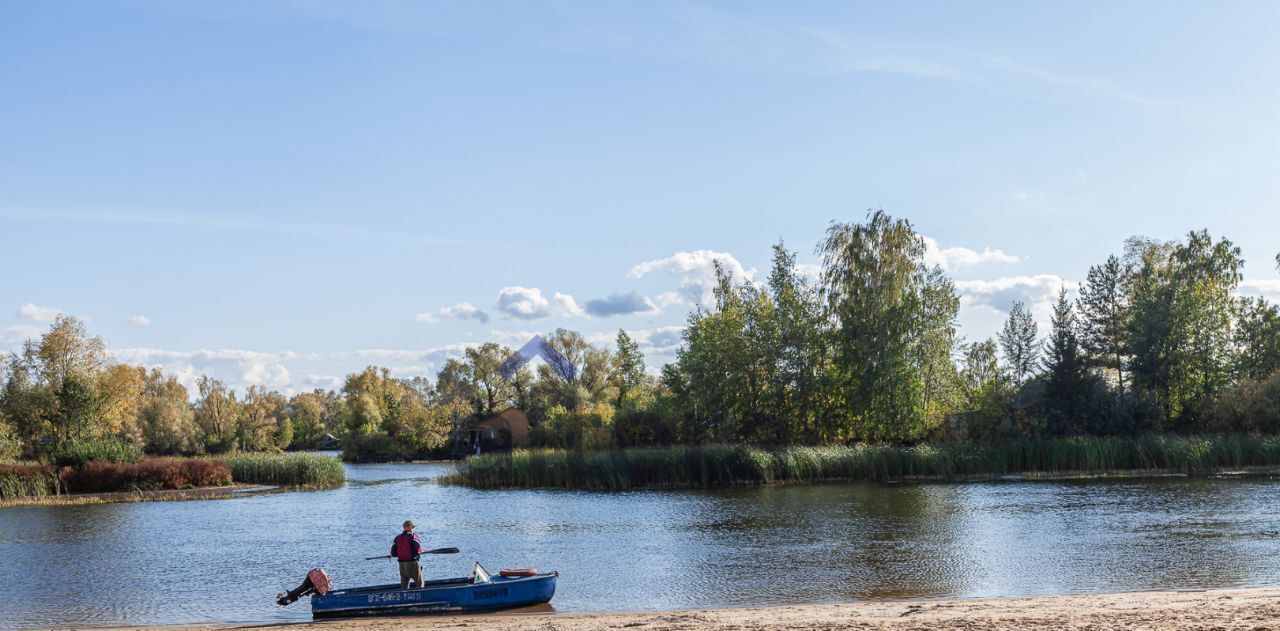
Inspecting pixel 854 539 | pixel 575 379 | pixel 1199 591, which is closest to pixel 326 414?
pixel 575 379

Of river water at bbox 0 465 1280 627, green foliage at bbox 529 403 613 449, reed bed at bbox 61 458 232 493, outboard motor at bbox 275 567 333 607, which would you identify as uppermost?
green foliage at bbox 529 403 613 449

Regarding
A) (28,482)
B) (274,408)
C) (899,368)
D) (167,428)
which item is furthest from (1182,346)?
(274,408)

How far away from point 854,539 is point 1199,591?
9.93 meters

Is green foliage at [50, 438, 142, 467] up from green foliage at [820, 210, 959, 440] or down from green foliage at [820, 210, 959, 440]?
down

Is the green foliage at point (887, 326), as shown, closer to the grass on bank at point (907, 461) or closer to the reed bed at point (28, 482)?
the grass on bank at point (907, 461)

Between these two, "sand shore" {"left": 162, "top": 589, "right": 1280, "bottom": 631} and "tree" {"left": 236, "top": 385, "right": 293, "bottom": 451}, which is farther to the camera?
"tree" {"left": 236, "top": 385, "right": 293, "bottom": 451}

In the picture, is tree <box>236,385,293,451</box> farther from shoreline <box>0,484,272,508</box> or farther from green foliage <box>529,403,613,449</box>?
shoreline <box>0,484,272,508</box>

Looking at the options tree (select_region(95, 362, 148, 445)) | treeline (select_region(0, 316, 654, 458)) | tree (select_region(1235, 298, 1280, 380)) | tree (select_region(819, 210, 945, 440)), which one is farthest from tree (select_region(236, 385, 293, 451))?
tree (select_region(1235, 298, 1280, 380))

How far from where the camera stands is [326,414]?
6191 inches

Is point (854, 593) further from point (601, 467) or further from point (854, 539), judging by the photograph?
point (601, 467)

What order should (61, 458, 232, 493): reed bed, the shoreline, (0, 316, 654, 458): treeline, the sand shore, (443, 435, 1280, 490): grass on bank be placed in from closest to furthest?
1. the sand shore
2. (443, 435, 1280, 490): grass on bank
3. the shoreline
4. (61, 458, 232, 493): reed bed
5. (0, 316, 654, 458): treeline

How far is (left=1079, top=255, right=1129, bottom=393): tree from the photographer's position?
6100 centimetres

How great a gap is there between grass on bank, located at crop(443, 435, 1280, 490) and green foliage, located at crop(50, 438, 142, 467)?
23729 mm

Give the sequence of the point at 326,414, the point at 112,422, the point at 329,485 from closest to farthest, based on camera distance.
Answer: the point at 329,485 < the point at 112,422 < the point at 326,414
